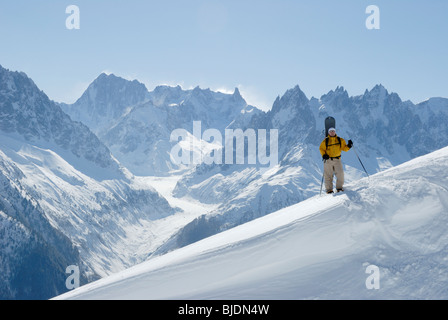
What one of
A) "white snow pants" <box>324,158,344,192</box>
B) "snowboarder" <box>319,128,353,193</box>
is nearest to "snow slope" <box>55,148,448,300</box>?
"white snow pants" <box>324,158,344,192</box>

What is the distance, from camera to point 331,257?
10.5 meters

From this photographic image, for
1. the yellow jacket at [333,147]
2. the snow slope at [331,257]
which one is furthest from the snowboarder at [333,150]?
the snow slope at [331,257]

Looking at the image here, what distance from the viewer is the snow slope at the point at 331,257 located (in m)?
9.56

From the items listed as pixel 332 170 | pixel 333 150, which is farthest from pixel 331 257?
pixel 332 170

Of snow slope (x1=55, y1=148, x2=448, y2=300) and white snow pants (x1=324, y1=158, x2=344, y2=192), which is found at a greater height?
white snow pants (x1=324, y1=158, x2=344, y2=192)

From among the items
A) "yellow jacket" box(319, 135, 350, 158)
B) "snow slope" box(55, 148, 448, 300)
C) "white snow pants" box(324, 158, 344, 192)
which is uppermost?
"yellow jacket" box(319, 135, 350, 158)

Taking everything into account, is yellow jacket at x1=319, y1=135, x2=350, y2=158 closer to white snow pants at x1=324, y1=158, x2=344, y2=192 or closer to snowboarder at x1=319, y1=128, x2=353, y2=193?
snowboarder at x1=319, y1=128, x2=353, y2=193

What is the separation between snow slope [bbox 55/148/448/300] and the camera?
9.56 meters

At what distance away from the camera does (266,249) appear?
11.2 metres

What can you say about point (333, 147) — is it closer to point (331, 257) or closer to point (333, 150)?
point (333, 150)

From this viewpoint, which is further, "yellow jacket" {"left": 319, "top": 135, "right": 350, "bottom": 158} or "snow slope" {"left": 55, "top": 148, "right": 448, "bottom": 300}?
"yellow jacket" {"left": 319, "top": 135, "right": 350, "bottom": 158}

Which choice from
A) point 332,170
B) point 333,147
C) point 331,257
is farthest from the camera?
point 332,170
